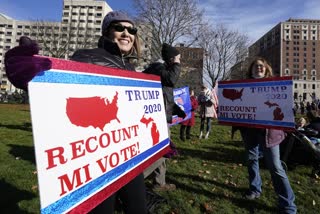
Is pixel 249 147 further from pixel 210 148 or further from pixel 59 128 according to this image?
pixel 210 148

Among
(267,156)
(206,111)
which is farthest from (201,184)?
(206,111)

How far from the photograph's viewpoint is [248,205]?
4137mm

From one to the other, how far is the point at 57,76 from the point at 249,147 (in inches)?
140

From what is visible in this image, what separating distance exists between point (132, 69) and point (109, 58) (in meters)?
0.38

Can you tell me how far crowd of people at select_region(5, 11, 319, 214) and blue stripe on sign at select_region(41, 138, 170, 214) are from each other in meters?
0.25

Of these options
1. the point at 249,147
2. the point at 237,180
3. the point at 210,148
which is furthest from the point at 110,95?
the point at 210,148

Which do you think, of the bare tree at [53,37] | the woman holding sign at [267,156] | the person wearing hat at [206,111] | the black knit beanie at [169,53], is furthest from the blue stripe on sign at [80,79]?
the bare tree at [53,37]

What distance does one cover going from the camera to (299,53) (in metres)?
121

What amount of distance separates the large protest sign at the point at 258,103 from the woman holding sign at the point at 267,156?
0.15 metres

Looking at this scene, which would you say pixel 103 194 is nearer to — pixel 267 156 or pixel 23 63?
pixel 23 63

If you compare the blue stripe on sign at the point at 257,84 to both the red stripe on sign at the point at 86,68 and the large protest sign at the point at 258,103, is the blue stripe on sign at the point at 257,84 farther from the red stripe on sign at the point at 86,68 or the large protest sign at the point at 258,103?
the red stripe on sign at the point at 86,68

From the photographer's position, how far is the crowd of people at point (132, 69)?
124 cm

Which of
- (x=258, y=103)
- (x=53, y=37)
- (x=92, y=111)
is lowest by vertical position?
(x=258, y=103)

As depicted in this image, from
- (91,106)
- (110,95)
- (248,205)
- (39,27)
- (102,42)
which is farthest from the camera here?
(39,27)
